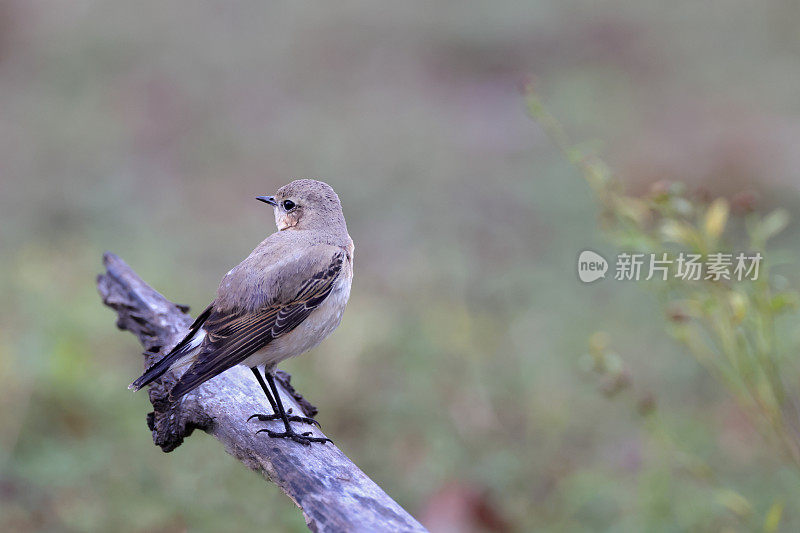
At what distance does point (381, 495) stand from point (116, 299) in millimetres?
1839

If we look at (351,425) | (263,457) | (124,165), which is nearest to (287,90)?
(124,165)

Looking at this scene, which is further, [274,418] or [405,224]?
[405,224]

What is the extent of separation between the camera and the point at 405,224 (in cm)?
892

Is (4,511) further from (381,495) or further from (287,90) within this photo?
(287,90)

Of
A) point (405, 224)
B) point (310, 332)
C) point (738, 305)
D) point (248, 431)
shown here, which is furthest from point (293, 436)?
point (405, 224)

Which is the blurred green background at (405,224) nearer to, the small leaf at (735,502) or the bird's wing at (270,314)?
the small leaf at (735,502)

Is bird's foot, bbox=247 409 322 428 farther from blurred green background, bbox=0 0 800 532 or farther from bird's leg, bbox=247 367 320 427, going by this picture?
blurred green background, bbox=0 0 800 532

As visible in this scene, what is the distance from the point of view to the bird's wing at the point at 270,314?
3.40 meters

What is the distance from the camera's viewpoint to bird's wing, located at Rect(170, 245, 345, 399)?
3.40m

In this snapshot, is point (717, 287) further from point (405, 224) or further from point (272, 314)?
point (405, 224)

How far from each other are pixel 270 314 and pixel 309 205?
64cm

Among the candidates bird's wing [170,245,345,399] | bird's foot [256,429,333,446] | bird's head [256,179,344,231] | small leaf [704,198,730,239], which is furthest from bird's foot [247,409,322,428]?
small leaf [704,198,730,239]

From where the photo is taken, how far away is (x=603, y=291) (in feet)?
26.1

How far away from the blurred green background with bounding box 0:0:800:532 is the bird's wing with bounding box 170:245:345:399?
1562mm
